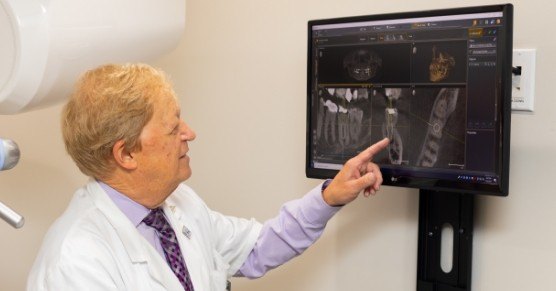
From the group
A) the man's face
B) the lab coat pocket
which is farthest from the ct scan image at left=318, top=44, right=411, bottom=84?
the lab coat pocket

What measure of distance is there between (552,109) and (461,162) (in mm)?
247

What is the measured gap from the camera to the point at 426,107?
4.55ft

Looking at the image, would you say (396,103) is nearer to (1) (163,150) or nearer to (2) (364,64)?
(2) (364,64)

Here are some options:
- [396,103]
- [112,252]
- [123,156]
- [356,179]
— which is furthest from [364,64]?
[112,252]

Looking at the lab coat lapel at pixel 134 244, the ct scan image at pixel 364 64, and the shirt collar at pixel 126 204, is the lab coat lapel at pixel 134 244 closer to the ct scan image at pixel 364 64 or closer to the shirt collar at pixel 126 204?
the shirt collar at pixel 126 204

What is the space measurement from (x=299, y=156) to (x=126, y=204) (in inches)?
23.7

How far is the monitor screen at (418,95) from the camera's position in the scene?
1.30 m

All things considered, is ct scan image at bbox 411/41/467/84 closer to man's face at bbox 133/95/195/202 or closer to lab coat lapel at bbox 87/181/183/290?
man's face at bbox 133/95/195/202

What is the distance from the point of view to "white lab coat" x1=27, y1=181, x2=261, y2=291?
3.93ft

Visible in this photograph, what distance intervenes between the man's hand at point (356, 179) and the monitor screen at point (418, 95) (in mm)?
33

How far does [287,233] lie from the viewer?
1546 mm

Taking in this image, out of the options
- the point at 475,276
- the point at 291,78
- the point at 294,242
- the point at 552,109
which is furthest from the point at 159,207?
the point at 552,109

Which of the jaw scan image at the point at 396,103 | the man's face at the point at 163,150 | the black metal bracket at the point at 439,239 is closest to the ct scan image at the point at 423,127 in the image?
the jaw scan image at the point at 396,103

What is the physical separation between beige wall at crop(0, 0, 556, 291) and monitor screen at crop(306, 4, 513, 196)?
0.19 metres
